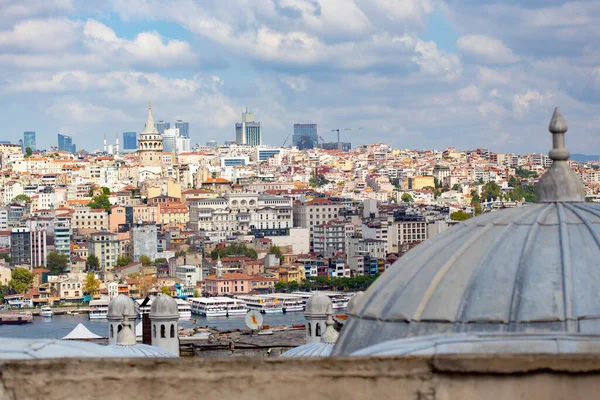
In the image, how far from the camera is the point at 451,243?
341 cm

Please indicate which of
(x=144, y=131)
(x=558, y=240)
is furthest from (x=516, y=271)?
(x=144, y=131)

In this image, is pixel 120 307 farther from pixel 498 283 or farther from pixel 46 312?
pixel 46 312

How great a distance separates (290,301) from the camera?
162 feet

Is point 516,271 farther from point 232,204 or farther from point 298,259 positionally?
point 232,204

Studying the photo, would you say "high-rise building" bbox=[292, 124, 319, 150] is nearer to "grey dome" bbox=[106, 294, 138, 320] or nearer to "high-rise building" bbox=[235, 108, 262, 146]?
"high-rise building" bbox=[235, 108, 262, 146]

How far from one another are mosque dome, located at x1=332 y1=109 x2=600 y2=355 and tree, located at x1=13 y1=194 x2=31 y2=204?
67.8m

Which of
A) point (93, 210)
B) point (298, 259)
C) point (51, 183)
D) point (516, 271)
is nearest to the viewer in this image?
point (516, 271)

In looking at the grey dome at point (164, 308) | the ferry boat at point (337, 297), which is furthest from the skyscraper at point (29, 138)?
the grey dome at point (164, 308)

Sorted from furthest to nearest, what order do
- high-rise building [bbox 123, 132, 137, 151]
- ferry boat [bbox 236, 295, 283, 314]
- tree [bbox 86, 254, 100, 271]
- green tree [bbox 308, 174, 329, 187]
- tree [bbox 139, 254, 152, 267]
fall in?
high-rise building [bbox 123, 132, 137, 151] → green tree [bbox 308, 174, 329, 187] → tree [bbox 86, 254, 100, 271] → tree [bbox 139, 254, 152, 267] → ferry boat [bbox 236, 295, 283, 314]

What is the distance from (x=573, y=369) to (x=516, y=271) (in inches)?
35.3

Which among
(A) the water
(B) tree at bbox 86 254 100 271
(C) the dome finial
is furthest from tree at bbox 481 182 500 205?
(C) the dome finial

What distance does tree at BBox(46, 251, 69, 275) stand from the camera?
54.5m

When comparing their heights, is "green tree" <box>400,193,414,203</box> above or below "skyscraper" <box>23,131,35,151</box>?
below

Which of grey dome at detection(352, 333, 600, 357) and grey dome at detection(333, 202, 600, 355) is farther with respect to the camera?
grey dome at detection(333, 202, 600, 355)
